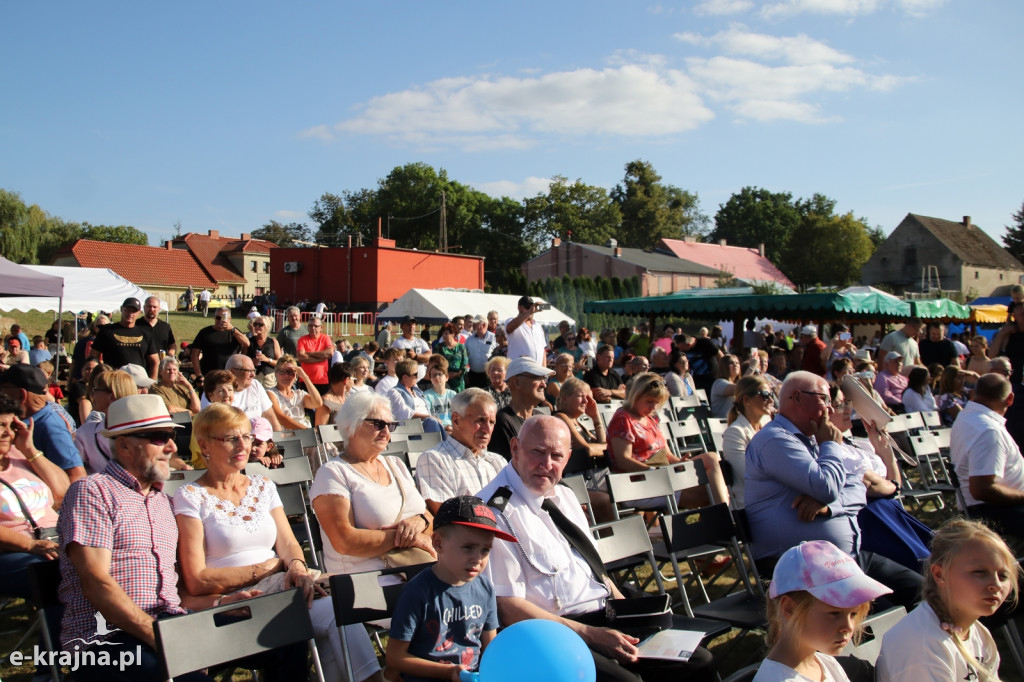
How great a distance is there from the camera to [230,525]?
3.07 m

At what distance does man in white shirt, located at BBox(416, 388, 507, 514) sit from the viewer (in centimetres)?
401

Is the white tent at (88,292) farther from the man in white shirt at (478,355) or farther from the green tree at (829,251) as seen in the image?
the green tree at (829,251)

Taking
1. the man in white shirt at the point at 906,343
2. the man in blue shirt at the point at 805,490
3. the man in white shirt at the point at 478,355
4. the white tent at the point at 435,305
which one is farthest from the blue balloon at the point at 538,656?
the white tent at the point at 435,305

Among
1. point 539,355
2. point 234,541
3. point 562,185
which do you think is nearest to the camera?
point 234,541

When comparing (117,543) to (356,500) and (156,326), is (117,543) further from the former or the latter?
(156,326)

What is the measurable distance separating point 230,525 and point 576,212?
6181 cm

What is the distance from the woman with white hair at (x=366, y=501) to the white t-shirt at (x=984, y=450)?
3398 mm

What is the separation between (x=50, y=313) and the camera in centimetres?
2964

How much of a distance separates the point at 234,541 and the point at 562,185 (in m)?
63.2

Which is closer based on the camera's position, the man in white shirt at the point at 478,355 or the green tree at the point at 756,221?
the man in white shirt at the point at 478,355

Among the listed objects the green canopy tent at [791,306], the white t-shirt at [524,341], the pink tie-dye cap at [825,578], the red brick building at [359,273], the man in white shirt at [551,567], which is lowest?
the man in white shirt at [551,567]

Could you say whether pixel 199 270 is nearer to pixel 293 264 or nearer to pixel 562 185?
pixel 293 264

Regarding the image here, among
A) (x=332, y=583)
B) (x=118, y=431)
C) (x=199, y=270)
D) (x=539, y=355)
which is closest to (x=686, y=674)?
(x=332, y=583)

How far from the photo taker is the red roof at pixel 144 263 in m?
51.3
